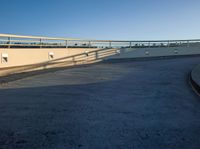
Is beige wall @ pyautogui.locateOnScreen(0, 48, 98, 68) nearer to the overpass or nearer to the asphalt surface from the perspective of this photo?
the overpass

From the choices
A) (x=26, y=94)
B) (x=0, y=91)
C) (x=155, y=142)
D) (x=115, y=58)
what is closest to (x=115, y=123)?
(x=155, y=142)

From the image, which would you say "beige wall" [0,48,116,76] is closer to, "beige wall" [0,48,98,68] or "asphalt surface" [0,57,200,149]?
"beige wall" [0,48,98,68]

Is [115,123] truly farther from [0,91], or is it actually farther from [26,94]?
[0,91]

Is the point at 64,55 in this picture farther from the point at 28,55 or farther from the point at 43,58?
the point at 28,55

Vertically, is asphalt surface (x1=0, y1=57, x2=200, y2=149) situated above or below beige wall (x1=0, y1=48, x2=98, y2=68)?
below

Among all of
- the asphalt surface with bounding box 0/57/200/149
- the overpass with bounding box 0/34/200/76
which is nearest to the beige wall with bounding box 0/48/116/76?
the overpass with bounding box 0/34/200/76

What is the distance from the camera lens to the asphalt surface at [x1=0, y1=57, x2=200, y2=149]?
12.3 feet

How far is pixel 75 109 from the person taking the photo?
223 inches

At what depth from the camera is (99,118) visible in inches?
196

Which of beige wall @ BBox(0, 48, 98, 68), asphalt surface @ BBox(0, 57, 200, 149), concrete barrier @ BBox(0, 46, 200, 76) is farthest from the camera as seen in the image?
concrete barrier @ BBox(0, 46, 200, 76)

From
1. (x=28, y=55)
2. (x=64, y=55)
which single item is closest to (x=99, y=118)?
(x=28, y=55)

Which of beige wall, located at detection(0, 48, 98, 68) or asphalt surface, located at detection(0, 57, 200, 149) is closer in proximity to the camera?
asphalt surface, located at detection(0, 57, 200, 149)

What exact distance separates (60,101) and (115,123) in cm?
231

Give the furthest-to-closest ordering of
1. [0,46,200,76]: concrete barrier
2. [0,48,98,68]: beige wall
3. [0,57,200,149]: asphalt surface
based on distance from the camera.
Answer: [0,46,200,76]: concrete barrier, [0,48,98,68]: beige wall, [0,57,200,149]: asphalt surface
